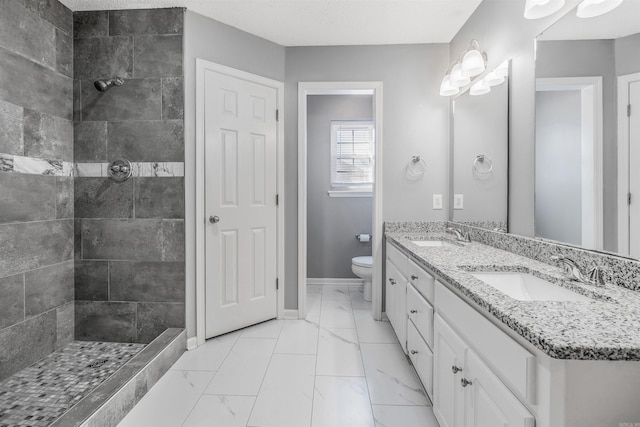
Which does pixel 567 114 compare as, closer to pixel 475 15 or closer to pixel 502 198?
pixel 502 198

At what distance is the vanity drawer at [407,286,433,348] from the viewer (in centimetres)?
148

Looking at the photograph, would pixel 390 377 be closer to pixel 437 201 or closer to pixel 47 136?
pixel 437 201

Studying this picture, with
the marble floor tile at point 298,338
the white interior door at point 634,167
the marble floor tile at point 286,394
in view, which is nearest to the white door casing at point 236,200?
the marble floor tile at point 298,338

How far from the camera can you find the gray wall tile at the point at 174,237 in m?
2.19

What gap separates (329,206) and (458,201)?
1633mm

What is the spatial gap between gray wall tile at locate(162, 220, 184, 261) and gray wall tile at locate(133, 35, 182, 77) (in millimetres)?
1052

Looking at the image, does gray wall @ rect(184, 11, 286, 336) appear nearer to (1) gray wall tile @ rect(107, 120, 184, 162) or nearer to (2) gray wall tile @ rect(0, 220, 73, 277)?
(1) gray wall tile @ rect(107, 120, 184, 162)

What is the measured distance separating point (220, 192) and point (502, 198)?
195 cm

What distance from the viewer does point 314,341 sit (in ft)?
7.54

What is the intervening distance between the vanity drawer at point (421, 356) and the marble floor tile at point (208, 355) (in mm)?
1213

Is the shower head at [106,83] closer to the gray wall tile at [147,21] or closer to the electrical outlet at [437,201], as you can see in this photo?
the gray wall tile at [147,21]

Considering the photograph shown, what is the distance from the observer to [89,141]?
2.20m

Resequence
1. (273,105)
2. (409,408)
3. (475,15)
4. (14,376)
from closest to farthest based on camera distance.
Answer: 1. (409,408)
2. (14,376)
3. (475,15)
4. (273,105)

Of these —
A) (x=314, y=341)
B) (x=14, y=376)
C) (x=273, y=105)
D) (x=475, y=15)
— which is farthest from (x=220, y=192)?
(x=475, y=15)
